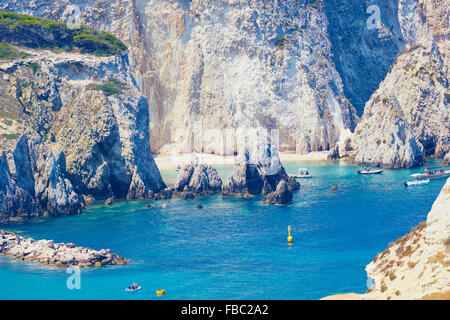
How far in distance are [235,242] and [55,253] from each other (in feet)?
69.8

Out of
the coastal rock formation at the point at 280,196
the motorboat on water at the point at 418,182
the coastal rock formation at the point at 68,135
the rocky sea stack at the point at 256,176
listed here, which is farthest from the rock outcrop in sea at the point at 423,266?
the coastal rock formation at the point at 68,135

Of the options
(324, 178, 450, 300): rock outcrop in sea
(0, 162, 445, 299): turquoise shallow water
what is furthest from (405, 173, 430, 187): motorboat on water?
(324, 178, 450, 300): rock outcrop in sea

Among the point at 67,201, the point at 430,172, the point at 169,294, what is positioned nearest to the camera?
the point at 169,294

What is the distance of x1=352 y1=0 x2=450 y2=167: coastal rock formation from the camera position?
135500 millimetres

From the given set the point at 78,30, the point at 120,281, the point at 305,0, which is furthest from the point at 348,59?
the point at 120,281

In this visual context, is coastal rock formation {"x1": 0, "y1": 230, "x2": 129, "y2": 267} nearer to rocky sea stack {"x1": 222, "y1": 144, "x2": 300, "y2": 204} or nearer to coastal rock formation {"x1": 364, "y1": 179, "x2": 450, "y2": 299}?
coastal rock formation {"x1": 364, "y1": 179, "x2": 450, "y2": 299}

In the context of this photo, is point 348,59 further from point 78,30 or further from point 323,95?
point 78,30

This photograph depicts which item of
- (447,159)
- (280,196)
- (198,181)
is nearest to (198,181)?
(198,181)

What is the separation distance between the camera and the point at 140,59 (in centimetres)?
17012

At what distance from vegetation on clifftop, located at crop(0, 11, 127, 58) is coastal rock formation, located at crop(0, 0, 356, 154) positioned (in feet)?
125

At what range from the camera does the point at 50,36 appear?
125 meters

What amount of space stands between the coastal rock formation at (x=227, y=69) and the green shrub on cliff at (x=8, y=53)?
153ft

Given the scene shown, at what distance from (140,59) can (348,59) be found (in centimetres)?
6162

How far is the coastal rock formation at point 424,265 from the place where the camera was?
4275 cm
